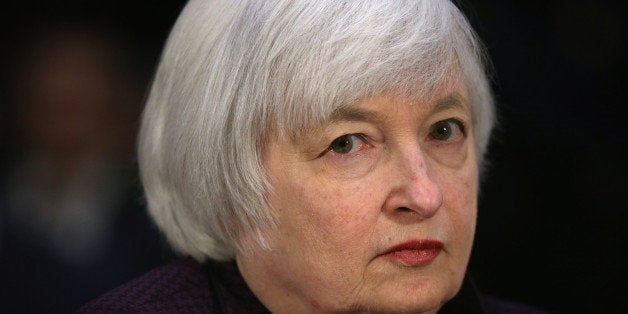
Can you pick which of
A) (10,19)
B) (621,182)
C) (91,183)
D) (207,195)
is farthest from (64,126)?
(621,182)

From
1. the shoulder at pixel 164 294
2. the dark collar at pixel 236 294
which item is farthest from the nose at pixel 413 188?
the shoulder at pixel 164 294

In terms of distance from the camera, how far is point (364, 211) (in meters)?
2.06

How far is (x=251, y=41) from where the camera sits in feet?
6.98

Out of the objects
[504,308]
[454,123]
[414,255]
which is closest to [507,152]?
[504,308]

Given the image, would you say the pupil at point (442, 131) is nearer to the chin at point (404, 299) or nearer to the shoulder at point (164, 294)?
the chin at point (404, 299)

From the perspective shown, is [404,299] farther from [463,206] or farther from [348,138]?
[348,138]

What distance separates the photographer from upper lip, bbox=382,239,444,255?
6.84 ft

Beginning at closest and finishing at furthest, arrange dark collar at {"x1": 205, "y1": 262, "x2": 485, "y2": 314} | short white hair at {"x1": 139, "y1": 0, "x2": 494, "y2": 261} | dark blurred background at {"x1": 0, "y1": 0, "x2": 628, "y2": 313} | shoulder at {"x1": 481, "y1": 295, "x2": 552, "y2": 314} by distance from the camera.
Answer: short white hair at {"x1": 139, "y1": 0, "x2": 494, "y2": 261} → dark collar at {"x1": 205, "y1": 262, "x2": 485, "y2": 314} → shoulder at {"x1": 481, "y1": 295, "x2": 552, "y2": 314} → dark blurred background at {"x1": 0, "y1": 0, "x2": 628, "y2": 313}

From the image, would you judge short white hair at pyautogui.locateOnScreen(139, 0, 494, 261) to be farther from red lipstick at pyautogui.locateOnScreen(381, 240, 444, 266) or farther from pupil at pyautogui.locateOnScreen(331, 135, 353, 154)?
red lipstick at pyautogui.locateOnScreen(381, 240, 444, 266)

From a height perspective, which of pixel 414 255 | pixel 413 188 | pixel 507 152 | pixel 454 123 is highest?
pixel 454 123

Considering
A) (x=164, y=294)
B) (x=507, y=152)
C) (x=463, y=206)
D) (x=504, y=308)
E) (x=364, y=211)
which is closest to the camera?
(x=364, y=211)

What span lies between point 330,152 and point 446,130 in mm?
335

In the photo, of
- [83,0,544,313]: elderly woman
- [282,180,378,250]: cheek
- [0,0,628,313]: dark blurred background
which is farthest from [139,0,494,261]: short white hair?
[0,0,628,313]: dark blurred background

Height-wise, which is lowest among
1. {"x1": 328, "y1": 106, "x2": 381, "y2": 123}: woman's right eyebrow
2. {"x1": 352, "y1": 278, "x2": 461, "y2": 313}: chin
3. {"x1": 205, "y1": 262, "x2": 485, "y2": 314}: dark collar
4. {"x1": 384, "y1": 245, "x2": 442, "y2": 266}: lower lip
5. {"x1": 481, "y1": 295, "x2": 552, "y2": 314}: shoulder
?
{"x1": 481, "y1": 295, "x2": 552, "y2": 314}: shoulder
